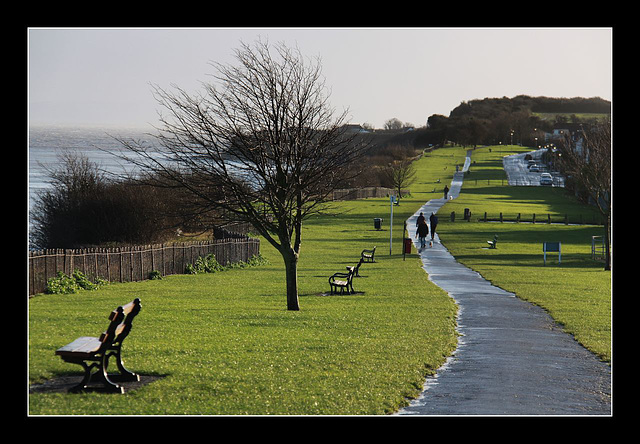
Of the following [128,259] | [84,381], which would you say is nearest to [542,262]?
[128,259]

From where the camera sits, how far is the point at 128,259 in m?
26.3

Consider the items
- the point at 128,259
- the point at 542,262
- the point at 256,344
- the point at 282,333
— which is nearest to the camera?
the point at 256,344

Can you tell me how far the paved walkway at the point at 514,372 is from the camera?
415 inches

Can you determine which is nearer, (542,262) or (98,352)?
(98,352)

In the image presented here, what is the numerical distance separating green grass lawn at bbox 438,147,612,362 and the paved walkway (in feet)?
2.35

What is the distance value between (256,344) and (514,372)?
407 cm

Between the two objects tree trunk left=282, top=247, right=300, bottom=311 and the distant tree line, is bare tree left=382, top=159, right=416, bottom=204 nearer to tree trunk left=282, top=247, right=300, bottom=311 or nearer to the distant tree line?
the distant tree line

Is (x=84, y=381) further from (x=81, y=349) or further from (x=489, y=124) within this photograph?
(x=489, y=124)

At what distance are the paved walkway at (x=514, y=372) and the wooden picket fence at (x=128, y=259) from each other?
1020 centimetres

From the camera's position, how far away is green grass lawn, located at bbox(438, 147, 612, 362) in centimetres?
1981

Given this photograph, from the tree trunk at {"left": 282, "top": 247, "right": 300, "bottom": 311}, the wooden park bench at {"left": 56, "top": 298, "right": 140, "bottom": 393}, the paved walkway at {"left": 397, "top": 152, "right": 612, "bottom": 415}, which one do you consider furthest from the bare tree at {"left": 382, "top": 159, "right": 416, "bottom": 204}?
the wooden park bench at {"left": 56, "top": 298, "right": 140, "bottom": 393}
